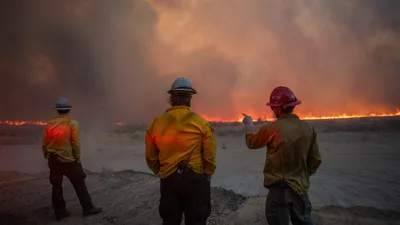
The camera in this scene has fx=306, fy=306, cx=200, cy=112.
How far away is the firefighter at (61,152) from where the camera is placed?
18.6ft

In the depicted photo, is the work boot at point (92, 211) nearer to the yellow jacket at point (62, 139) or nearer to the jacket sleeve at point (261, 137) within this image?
the yellow jacket at point (62, 139)

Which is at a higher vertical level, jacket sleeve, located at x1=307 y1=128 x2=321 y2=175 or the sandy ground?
jacket sleeve, located at x1=307 y1=128 x2=321 y2=175

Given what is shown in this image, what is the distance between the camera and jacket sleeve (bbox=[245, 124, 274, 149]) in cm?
331

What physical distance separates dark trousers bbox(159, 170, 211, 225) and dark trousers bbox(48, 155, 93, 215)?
3.21 meters

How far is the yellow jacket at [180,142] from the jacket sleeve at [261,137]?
438 mm

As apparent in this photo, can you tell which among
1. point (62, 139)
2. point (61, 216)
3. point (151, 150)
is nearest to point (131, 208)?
point (61, 216)

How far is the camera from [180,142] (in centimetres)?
319

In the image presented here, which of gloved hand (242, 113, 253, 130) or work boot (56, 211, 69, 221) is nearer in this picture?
gloved hand (242, 113, 253, 130)

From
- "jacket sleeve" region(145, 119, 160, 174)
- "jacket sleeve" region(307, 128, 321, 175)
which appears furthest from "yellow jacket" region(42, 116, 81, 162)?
"jacket sleeve" region(307, 128, 321, 175)

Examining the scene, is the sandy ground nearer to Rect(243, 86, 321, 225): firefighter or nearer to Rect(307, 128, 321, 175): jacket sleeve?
Rect(243, 86, 321, 225): firefighter

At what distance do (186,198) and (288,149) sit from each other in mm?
1196

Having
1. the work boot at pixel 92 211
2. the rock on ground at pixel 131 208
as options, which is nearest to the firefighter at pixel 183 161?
the rock on ground at pixel 131 208

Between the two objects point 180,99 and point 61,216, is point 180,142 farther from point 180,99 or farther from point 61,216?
point 61,216

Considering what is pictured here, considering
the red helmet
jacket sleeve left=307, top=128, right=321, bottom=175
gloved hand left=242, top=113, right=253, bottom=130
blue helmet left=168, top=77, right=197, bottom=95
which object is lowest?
jacket sleeve left=307, top=128, right=321, bottom=175
